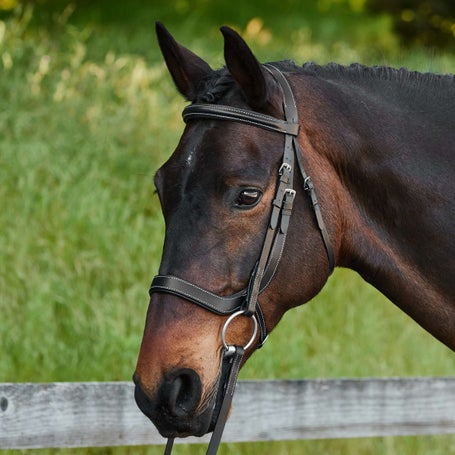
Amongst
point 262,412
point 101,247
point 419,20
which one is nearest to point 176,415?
point 262,412

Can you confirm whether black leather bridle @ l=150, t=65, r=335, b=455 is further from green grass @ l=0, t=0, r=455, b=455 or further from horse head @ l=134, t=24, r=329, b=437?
green grass @ l=0, t=0, r=455, b=455

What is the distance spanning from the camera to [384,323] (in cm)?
599

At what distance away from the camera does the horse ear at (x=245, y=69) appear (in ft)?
7.71

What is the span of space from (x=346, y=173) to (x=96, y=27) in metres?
7.35

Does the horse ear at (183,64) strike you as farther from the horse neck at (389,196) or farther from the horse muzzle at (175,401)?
the horse muzzle at (175,401)

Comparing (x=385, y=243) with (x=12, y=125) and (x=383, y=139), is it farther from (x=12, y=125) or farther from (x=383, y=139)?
(x=12, y=125)

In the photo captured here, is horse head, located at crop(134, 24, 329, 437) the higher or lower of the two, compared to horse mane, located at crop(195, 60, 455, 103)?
lower

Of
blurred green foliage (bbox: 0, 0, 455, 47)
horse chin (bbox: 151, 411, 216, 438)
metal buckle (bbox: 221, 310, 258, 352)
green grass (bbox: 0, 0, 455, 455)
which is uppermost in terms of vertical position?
metal buckle (bbox: 221, 310, 258, 352)

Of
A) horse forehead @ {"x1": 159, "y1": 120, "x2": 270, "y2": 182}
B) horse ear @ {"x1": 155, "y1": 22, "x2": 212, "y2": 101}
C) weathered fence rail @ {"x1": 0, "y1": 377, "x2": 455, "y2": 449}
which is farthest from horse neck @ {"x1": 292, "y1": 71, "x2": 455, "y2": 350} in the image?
weathered fence rail @ {"x1": 0, "y1": 377, "x2": 455, "y2": 449}

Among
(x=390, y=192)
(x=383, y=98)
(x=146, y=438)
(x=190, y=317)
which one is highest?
(x=383, y=98)

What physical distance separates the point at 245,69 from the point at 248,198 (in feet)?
1.26

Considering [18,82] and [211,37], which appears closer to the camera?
[18,82]

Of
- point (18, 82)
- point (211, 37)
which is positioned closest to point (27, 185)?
point (18, 82)

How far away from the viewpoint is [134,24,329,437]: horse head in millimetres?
2270
